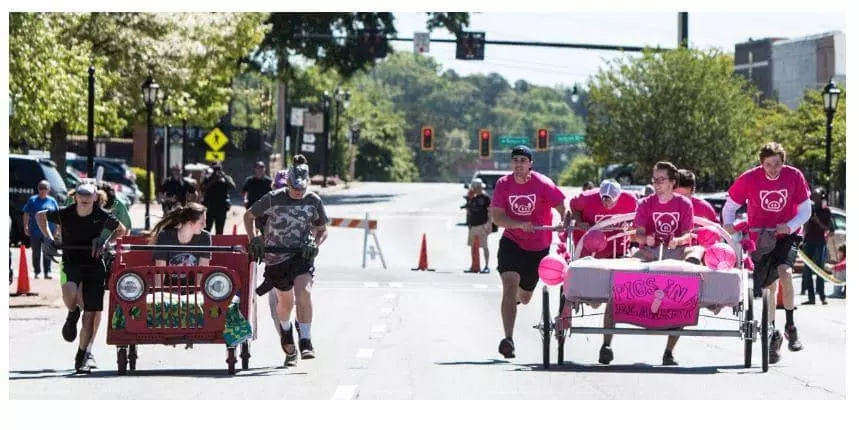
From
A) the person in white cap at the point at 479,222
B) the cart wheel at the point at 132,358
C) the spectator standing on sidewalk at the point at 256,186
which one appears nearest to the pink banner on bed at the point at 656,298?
the cart wheel at the point at 132,358

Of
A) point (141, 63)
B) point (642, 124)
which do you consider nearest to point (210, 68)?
point (141, 63)

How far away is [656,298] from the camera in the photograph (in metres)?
14.0

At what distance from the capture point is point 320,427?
1056cm

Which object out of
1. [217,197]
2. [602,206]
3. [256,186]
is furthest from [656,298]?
[217,197]

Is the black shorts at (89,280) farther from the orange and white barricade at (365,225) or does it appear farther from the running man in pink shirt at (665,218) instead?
the orange and white barricade at (365,225)

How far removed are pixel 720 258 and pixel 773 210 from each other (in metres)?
1.53

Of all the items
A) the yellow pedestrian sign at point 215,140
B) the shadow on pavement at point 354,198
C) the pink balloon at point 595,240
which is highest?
the yellow pedestrian sign at point 215,140

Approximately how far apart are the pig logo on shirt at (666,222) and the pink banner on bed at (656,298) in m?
0.48

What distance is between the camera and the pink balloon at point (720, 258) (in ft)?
46.3

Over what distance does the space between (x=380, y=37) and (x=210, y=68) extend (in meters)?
10.3

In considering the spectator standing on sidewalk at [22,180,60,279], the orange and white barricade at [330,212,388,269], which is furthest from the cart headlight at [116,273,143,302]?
the orange and white barricade at [330,212,388,269]

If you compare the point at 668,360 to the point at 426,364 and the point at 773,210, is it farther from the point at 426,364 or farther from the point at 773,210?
the point at 426,364

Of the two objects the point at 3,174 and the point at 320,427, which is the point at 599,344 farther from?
the point at 320,427

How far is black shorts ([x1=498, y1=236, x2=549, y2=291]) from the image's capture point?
1542cm
